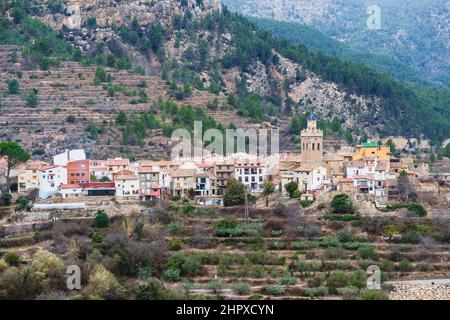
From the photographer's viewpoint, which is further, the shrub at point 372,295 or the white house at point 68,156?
the white house at point 68,156

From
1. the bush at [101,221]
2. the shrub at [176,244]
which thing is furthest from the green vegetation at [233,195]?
the bush at [101,221]

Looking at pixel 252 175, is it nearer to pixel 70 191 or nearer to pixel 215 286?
pixel 70 191

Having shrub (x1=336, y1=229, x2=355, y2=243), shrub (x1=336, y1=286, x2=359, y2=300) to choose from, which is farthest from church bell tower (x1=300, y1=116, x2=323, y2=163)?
shrub (x1=336, y1=286, x2=359, y2=300)

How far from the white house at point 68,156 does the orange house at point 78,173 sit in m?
0.91

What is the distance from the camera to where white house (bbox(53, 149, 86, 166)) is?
45.1 meters

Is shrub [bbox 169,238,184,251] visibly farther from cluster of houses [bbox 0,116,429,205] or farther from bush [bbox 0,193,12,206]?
bush [bbox 0,193,12,206]

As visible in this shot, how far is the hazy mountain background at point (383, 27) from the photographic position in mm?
105594

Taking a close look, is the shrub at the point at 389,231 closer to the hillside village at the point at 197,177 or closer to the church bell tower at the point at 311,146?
the hillside village at the point at 197,177

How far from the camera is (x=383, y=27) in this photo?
11744 cm

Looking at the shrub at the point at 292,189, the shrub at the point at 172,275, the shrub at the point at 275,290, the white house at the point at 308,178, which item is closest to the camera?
the shrub at the point at 275,290
